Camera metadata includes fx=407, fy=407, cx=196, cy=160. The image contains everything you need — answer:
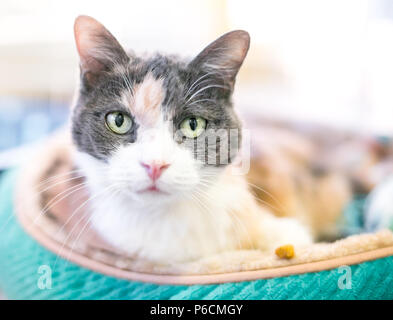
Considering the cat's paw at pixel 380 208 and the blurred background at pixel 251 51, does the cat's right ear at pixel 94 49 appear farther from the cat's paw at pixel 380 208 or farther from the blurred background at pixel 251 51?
the cat's paw at pixel 380 208

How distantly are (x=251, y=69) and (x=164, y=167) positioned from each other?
0.53 m

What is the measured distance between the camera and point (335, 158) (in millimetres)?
1382

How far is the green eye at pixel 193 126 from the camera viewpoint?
77 centimetres

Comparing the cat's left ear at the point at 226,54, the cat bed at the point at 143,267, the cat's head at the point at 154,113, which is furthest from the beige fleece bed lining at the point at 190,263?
the cat's left ear at the point at 226,54

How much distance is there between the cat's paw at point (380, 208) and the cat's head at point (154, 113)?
0.47 metres

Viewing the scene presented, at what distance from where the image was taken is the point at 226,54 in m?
0.78

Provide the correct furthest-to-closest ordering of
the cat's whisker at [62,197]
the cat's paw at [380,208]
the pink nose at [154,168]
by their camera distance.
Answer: the cat's paw at [380,208] < the cat's whisker at [62,197] < the pink nose at [154,168]

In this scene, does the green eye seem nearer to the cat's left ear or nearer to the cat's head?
the cat's head

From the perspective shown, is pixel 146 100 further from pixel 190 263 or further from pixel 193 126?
pixel 190 263

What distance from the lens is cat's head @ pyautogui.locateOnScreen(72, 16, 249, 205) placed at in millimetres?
729

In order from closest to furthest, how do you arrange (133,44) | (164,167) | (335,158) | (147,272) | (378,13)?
(164,167)
(147,272)
(133,44)
(378,13)
(335,158)
